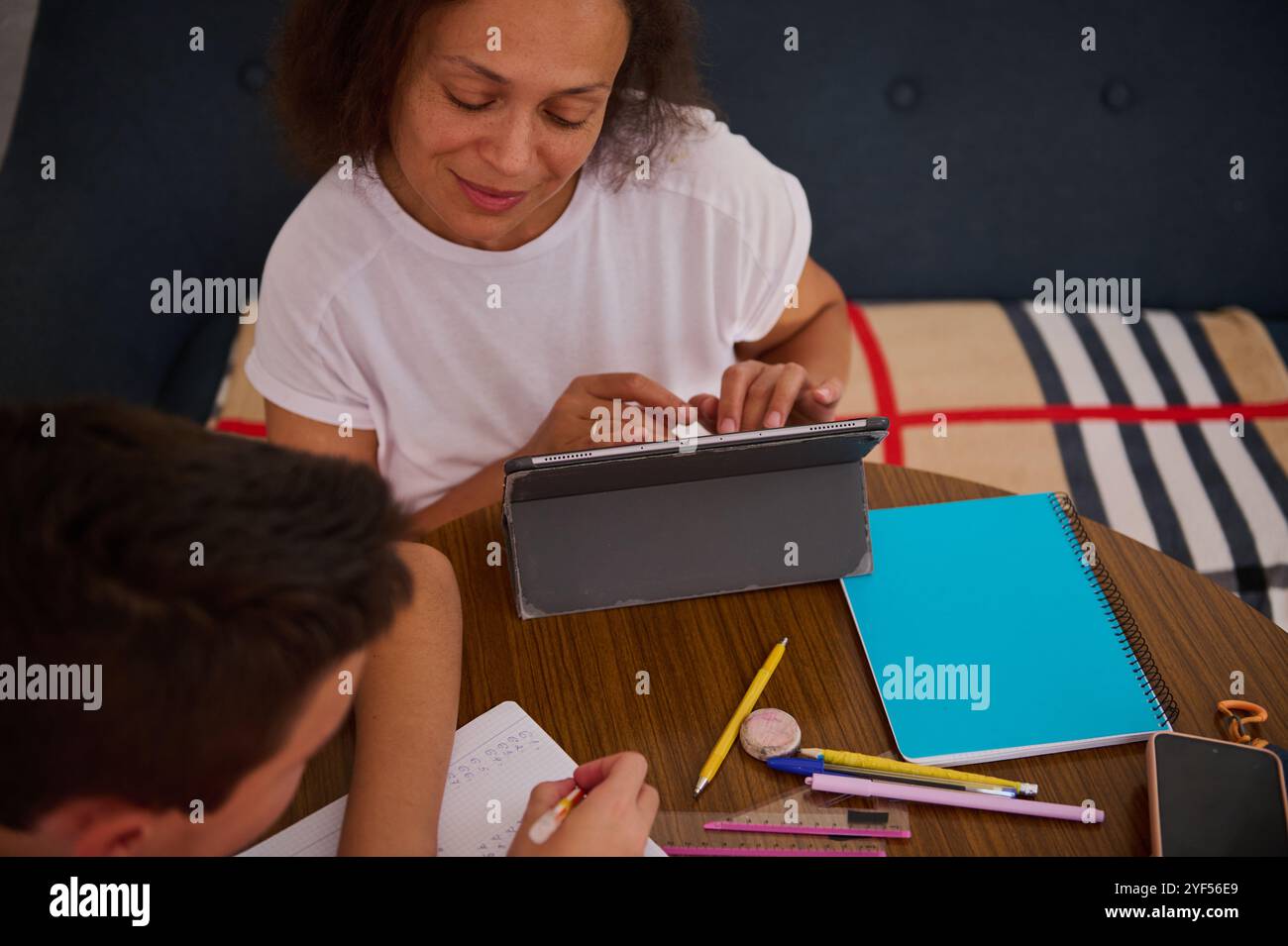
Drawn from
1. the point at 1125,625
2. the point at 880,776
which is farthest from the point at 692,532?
the point at 1125,625

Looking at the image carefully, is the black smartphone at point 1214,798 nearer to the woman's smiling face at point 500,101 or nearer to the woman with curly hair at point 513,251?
the woman with curly hair at point 513,251

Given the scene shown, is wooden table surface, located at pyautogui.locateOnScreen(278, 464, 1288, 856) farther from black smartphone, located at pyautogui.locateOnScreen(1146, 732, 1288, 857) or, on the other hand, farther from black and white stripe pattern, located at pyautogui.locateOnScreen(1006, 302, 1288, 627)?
black and white stripe pattern, located at pyautogui.locateOnScreen(1006, 302, 1288, 627)

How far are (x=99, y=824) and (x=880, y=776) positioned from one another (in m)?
0.51

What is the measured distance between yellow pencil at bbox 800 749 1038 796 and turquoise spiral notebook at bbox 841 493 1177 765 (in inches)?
0.6

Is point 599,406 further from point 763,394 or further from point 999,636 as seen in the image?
point 999,636

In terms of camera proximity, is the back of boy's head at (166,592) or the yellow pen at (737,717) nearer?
the back of boy's head at (166,592)

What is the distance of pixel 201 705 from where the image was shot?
575 mm

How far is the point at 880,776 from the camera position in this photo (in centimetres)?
83

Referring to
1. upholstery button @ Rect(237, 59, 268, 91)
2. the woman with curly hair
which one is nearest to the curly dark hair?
the woman with curly hair

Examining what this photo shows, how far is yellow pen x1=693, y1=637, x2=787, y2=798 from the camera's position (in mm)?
831

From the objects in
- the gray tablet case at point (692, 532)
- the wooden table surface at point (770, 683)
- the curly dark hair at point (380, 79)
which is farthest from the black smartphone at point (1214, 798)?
the curly dark hair at point (380, 79)

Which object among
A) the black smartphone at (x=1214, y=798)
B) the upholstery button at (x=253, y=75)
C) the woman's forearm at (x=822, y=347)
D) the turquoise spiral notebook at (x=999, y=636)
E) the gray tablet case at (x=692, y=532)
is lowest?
the black smartphone at (x=1214, y=798)

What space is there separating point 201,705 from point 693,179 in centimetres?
89

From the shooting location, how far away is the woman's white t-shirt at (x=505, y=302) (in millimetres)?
1223
